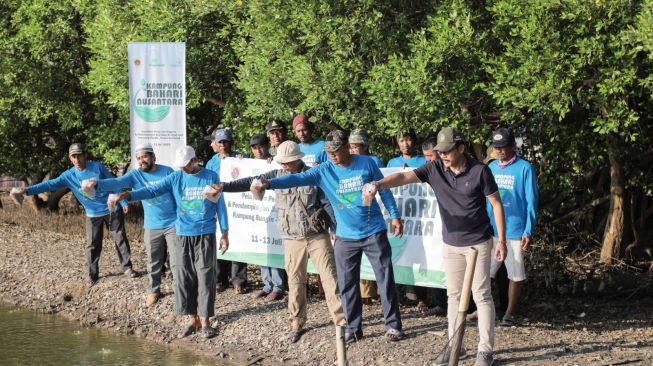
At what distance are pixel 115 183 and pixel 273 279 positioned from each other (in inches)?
90.8

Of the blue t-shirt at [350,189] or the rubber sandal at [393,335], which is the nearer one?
the blue t-shirt at [350,189]

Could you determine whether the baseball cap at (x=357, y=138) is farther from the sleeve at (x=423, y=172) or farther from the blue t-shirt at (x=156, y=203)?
the blue t-shirt at (x=156, y=203)

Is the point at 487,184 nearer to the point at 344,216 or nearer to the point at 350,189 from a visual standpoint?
the point at 350,189

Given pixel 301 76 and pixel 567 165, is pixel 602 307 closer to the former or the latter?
pixel 567 165

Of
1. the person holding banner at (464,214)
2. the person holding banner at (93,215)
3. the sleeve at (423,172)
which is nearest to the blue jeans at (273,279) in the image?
the person holding banner at (93,215)

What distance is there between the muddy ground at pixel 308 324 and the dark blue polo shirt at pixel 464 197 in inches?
45.4

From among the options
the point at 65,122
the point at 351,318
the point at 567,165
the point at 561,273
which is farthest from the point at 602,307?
the point at 65,122

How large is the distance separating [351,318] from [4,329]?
186 inches

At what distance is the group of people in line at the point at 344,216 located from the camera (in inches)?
292

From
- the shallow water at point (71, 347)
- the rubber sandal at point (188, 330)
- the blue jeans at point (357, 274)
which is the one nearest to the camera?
the blue jeans at point (357, 274)

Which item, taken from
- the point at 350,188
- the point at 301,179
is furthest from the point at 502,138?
the point at 301,179

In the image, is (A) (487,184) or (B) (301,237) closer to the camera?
(A) (487,184)

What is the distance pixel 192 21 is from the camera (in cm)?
1265

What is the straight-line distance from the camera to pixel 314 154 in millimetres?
9727
